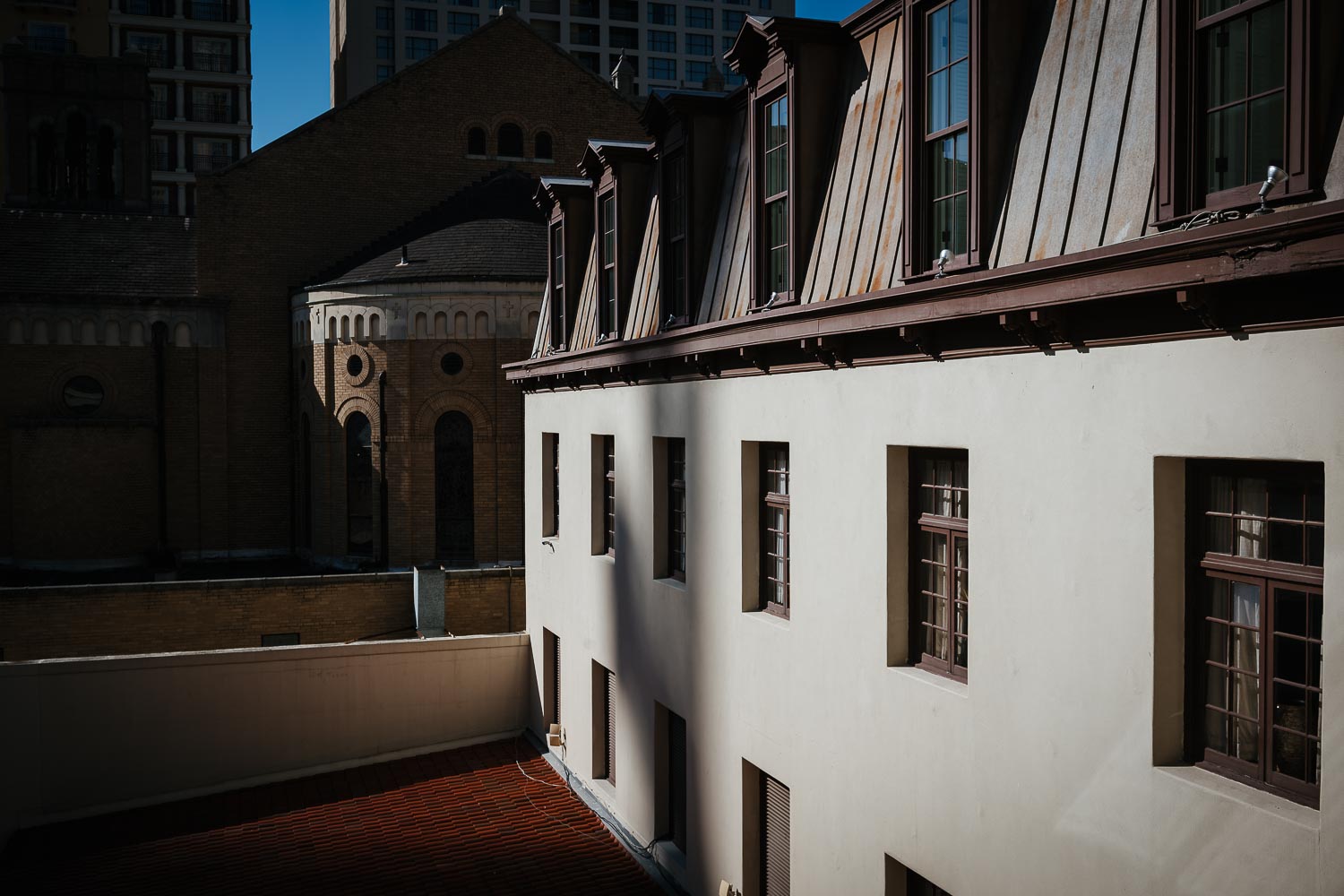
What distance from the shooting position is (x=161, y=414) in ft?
109

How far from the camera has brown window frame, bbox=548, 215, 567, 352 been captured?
18.0 meters

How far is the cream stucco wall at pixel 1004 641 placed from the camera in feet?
19.2

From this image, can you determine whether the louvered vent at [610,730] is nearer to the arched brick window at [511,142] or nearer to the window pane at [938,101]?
the window pane at [938,101]

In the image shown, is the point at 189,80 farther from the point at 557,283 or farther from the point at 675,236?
the point at 675,236

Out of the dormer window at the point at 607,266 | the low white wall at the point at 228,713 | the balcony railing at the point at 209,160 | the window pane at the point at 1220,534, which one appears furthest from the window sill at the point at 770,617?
the balcony railing at the point at 209,160

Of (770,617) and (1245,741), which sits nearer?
(1245,741)

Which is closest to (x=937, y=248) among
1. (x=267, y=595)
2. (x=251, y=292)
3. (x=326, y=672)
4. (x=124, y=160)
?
(x=326, y=672)

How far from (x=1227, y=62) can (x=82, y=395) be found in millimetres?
Answer: 33293

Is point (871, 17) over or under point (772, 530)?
over

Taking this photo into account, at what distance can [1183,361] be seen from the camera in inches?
245

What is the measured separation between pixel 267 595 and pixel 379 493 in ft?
18.3

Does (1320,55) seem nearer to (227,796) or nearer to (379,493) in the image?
(227,796)

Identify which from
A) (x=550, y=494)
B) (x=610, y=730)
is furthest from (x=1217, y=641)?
(x=550, y=494)

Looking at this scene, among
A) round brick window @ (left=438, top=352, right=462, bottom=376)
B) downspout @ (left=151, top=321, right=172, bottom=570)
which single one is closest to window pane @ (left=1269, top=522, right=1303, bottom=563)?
round brick window @ (left=438, top=352, right=462, bottom=376)
